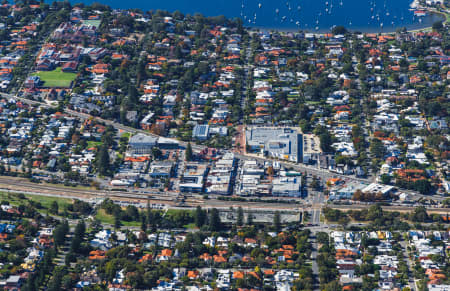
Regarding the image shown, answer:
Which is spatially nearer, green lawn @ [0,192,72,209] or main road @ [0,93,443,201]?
green lawn @ [0,192,72,209]

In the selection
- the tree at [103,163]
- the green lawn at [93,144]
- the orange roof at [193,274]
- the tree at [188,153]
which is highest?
the green lawn at [93,144]

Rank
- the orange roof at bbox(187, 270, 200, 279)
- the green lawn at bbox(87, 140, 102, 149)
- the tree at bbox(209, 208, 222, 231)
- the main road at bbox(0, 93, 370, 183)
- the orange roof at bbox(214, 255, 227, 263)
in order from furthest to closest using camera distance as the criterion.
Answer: the green lawn at bbox(87, 140, 102, 149) → the main road at bbox(0, 93, 370, 183) → the tree at bbox(209, 208, 222, 231) → the orange roof at bbox(214, 255, 227, 263) → the orange roof at bbox(187, 270, 200, 279)

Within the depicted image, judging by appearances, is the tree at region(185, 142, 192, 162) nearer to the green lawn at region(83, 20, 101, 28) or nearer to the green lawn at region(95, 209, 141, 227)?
the green lawn at region(95, 209, 141, 227)

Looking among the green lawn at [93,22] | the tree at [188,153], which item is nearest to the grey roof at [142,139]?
the tree at [188,153]

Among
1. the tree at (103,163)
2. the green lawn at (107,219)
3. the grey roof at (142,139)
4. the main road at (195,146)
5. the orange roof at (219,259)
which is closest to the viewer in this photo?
the orange roof at (219,259)

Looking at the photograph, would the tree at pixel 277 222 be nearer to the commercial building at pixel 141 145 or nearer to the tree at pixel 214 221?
the tree at pixel 214 221

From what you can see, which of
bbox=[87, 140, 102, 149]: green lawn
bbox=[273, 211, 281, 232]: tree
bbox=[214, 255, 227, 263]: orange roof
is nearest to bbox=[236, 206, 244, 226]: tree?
bbox=[273, 211, 281, 232]: tree
